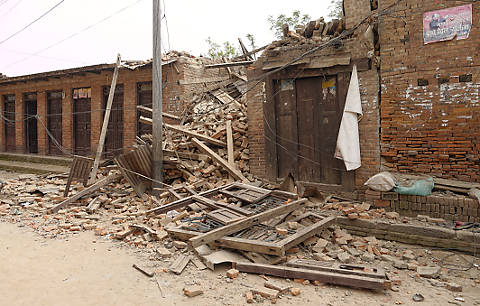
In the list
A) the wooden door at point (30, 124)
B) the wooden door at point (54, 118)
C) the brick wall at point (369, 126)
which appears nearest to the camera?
the brick wall at point (369, 126)

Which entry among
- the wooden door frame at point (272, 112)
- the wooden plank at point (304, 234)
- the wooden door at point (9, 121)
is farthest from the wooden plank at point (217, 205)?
the wooden door at point (9, 121)

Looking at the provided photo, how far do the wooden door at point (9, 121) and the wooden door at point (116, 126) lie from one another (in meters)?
7.98

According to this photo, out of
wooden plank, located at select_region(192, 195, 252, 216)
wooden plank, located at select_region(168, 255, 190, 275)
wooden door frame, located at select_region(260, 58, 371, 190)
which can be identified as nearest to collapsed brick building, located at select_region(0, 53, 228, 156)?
wooden door frame, located at select_region(260, 58, 371, 190)

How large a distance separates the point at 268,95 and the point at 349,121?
2.21 metres

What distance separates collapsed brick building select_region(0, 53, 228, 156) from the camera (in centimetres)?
1222

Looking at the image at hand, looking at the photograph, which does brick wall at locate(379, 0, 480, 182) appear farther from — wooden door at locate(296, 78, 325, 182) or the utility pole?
Result: the utility pole

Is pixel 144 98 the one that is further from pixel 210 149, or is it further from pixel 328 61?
pixel 328 61

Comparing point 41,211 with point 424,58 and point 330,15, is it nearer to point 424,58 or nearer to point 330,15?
point 424,58

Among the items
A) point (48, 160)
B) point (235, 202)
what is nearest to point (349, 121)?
point (235, 202)

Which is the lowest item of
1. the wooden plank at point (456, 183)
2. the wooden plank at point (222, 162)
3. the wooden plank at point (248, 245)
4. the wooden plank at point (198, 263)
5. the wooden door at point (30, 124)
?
the wooden plank at point (198, 263)

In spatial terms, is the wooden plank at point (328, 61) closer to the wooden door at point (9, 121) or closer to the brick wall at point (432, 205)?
the brick wall at point (432, 205)

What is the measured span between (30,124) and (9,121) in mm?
1801

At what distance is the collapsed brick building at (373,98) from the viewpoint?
236 inches

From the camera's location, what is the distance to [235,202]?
6789 mm
